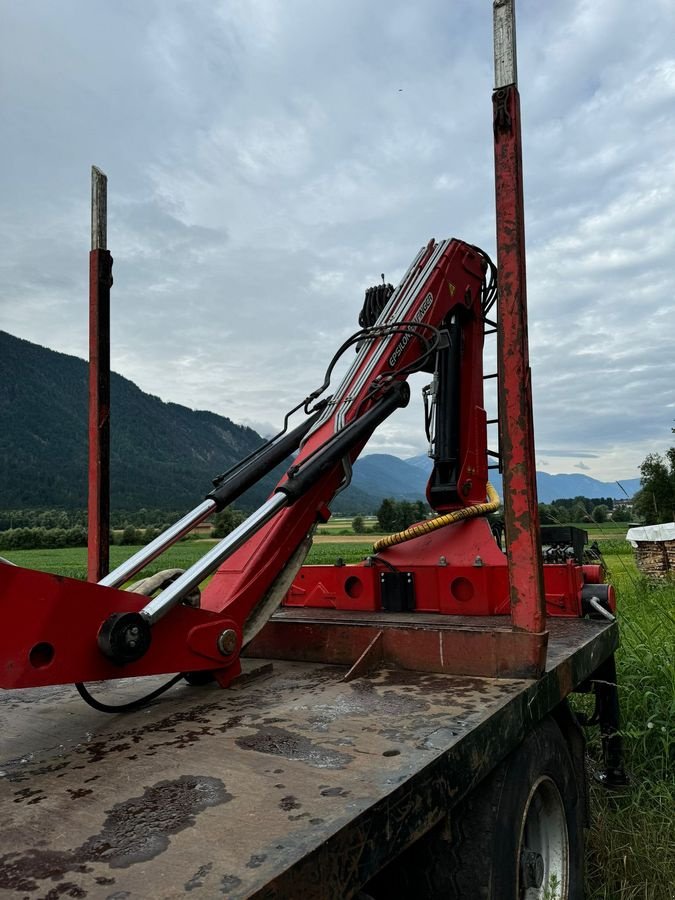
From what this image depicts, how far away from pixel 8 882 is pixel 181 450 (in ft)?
474

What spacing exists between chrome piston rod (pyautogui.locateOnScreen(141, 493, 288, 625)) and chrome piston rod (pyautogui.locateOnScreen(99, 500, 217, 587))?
236 millimetres

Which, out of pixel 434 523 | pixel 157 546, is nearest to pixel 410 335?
pixel 434 523

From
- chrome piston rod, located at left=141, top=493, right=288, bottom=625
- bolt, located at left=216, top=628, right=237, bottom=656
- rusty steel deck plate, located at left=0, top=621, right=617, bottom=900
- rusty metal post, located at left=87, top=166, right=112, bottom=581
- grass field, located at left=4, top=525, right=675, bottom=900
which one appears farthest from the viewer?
rusty metal post, located at left=87, top=166, right=112, bottom=581

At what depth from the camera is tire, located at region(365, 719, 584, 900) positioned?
1.74m

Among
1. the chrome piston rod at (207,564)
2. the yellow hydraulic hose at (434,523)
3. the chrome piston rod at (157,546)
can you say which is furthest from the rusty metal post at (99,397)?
the yellow hydraulic hose at (434,523)

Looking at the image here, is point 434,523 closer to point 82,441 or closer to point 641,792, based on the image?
point 641,792

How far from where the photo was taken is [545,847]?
7.31 ft

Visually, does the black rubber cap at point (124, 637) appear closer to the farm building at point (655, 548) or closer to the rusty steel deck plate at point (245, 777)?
the rusty steel deck plate at point (245, 777)

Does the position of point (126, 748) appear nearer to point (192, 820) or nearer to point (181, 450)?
point (192, 820)

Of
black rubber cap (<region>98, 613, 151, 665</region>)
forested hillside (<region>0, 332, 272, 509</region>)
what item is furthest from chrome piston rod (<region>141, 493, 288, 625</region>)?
forested hillside (<region>0, 332, 272, 509</region>)

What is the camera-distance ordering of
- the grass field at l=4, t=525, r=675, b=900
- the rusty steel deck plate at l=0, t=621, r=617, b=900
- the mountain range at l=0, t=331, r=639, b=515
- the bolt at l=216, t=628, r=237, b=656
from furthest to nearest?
the mountain range at l=0, t=331, r=639, b=515 < the grass field at l=4, t=525, r=675, b=900 < the bolt at l=216, t=628, r=237, b=656 < the rusty steel deck plate at l=0, t=621, r=617, b=900

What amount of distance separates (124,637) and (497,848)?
1094mm

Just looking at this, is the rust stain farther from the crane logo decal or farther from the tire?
the crane logo decal

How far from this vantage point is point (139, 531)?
32.0 meters
